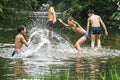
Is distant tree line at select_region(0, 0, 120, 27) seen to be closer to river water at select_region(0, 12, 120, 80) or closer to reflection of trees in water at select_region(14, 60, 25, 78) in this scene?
river water at select_region(0, 12, 120, 80)

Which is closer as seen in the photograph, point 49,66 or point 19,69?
point 19,69

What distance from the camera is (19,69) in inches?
529

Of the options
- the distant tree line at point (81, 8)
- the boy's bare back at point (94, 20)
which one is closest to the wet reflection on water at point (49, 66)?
the boy's bare back at point (94, 20)

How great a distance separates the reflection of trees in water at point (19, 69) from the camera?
12309mm

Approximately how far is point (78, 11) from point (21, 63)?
31.4 m

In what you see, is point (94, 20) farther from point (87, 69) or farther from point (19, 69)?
point (19, 69)

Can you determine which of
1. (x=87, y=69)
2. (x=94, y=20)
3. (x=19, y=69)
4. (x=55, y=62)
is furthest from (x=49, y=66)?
(x=94, y=20)

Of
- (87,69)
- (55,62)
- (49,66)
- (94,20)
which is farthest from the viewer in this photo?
(94,20)

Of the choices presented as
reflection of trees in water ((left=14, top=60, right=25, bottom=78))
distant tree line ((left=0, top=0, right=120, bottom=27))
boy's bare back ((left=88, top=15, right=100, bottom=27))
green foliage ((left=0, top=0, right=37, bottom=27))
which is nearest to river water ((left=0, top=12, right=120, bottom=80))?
reflection of trees in water ((left=14, top=60, right=25, bottom=78))

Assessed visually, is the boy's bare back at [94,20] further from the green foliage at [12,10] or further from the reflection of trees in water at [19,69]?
the green foliage at [12,10]

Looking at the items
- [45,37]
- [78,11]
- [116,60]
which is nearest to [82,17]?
[78,11]

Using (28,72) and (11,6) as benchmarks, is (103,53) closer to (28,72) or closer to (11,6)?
(28,72)

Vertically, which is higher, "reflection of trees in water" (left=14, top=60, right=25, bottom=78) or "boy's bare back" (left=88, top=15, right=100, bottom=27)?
"boy's bare back" (left=88, top=15, right=100, bottom=27)

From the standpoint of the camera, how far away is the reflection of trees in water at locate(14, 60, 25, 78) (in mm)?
12309
